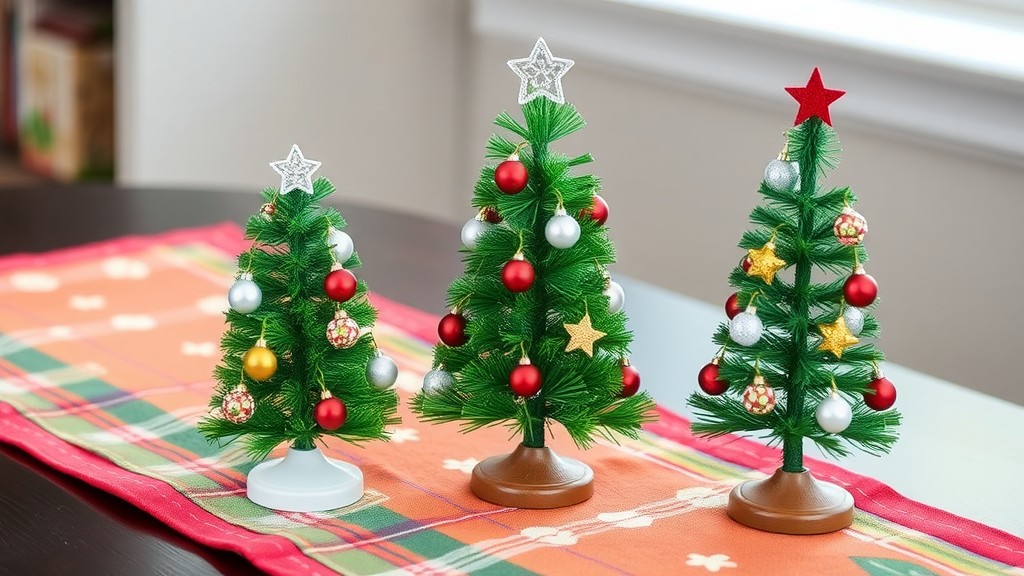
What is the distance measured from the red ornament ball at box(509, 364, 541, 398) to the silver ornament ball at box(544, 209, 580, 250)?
3.5 inches

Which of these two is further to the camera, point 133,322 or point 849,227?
point 133,322

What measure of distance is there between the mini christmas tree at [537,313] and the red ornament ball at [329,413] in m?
0.07

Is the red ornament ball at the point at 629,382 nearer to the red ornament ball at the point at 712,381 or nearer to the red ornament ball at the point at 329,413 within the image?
the red ornament ball at the point at 712,381

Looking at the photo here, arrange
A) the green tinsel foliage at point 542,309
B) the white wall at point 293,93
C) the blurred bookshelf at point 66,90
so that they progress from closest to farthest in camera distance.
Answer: the green tinsel foliage at point 542,309, the white wall at point 293,93, the blurred bookshelf at point 66,90

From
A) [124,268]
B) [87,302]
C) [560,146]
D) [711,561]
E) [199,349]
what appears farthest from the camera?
[560,146]

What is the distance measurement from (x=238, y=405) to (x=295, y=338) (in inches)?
2.4

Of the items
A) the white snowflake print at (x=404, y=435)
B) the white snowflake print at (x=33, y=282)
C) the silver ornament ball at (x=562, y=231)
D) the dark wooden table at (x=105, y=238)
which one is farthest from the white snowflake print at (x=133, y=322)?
the silver ornament ball at (x=562, y=231)

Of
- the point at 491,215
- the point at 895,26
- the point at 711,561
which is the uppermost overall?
the point at 895,26

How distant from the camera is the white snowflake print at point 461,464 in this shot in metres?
1.08

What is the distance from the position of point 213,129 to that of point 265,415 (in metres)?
1.83

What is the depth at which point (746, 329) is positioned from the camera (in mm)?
966

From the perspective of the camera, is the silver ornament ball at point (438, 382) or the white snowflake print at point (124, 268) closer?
the silver ornament ball at point (438, 382)

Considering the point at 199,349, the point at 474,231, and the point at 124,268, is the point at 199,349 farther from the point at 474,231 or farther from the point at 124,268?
the point at 474,231

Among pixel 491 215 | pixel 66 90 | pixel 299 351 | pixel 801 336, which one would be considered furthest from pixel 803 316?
pixel 66 90
